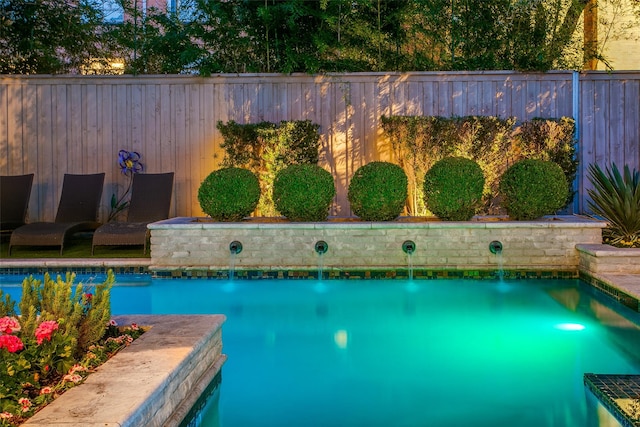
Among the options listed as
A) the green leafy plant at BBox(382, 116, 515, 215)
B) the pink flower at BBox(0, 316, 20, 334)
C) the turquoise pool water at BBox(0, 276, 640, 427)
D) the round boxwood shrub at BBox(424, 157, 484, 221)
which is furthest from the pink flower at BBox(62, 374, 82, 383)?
the green leafy plant at BBox(382, 116, 515, 215)

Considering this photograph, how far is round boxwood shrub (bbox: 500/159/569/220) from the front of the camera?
7.56 meters

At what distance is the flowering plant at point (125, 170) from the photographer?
9.73 metres

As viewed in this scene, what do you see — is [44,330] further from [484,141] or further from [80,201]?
[484,141]

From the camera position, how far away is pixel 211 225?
750cm

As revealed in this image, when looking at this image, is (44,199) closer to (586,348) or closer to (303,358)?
(303,358)

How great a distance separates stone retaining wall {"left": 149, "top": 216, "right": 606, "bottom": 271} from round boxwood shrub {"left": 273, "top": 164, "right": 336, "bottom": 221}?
269 millimetres

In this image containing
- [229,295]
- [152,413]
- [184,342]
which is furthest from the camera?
[229,295]

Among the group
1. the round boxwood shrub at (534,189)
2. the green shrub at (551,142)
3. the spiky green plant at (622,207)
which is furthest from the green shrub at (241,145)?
the spiky green plant at (622,207)

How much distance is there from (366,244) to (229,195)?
5.61 ft

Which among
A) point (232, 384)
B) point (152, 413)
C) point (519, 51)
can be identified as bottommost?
point (232, 384)

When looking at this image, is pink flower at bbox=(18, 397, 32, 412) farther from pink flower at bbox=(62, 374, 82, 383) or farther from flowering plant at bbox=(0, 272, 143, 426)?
pink flower at bbox=(62, 374, 82, 383)

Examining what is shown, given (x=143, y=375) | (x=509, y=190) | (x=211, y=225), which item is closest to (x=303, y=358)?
(x=143, y=375)

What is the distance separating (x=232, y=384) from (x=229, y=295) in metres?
2.74

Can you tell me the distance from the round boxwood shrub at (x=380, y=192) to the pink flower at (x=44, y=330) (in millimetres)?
5076
